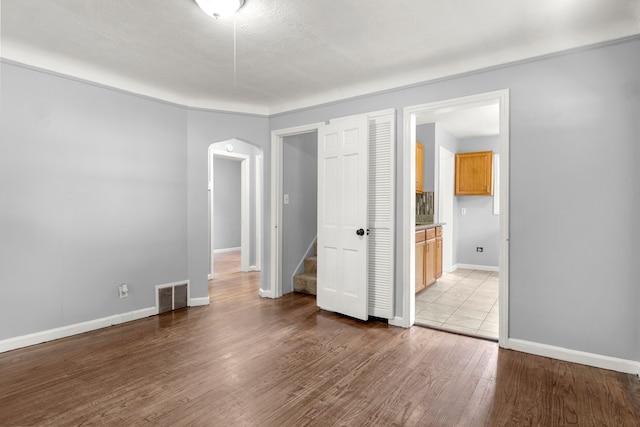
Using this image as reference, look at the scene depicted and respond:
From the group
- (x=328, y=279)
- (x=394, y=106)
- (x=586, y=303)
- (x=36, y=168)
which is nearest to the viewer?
(x=586, y=303)

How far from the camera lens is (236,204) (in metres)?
9.62

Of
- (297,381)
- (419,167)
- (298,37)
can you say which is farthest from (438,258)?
(298,37)

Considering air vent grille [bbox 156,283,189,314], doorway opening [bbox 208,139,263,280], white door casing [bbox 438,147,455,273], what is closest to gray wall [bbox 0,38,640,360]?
air vent grille [bbox 156,283,189,314]

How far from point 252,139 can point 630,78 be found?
381 centimetres

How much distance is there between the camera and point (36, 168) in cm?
307

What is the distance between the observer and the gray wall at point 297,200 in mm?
4805

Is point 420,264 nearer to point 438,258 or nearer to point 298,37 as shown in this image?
point 438,258

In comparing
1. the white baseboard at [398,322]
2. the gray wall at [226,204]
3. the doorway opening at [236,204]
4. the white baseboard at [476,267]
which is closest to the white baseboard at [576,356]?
the white baseboard at [398,322]

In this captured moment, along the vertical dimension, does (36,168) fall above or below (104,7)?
below

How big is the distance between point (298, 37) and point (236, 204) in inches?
286

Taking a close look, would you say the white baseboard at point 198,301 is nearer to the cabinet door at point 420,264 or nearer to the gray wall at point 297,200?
the gray wall at point 297,200

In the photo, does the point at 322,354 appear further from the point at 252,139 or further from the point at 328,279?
the point at 252,139

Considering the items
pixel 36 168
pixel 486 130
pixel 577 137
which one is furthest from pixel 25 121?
pixel 486 130

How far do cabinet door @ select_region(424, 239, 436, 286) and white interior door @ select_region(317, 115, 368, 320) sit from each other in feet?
5.21
